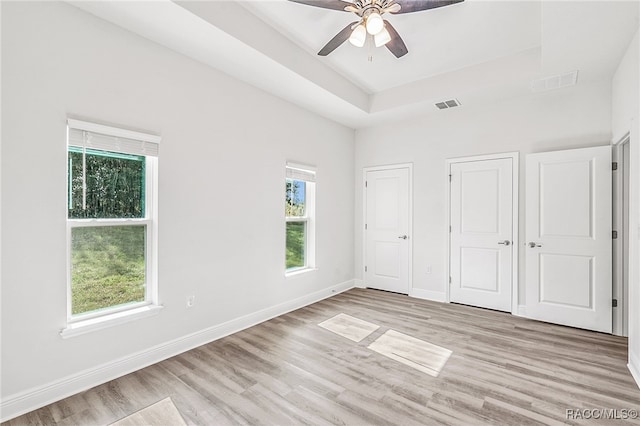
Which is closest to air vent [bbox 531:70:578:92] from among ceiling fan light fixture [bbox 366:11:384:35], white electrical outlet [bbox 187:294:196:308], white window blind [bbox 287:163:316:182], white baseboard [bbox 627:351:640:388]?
ceiling fan light fixture [bbox 366:11:384:35]

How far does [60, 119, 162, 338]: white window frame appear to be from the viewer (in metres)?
2.31

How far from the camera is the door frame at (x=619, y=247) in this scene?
3.32 meters

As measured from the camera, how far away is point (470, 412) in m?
2.06

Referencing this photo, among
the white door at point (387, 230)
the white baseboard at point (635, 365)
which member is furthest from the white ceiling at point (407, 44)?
the white baseboard at point (635, 365)

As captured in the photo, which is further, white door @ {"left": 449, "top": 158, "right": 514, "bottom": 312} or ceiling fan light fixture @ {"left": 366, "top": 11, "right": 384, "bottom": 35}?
white door @ {"left": 449, "top": 158, "right": 514, "bottom": 312}

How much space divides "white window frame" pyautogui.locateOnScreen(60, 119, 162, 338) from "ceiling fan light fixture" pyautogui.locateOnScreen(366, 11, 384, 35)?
203cm

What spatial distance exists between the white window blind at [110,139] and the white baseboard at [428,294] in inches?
161

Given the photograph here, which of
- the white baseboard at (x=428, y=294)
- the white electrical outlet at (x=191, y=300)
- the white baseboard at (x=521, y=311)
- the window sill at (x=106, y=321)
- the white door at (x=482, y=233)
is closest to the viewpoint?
the window sill at (x=106, y=321)

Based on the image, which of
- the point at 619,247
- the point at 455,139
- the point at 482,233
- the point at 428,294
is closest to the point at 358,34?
the point at 455,139

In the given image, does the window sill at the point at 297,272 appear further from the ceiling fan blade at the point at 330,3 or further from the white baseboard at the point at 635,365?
the white baseboard at the point at 635,365

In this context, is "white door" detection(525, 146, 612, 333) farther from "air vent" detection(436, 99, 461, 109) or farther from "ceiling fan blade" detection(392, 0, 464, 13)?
"ceiling fan blade" detection(392, 0, 464, 13)

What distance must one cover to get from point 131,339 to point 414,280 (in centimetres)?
390

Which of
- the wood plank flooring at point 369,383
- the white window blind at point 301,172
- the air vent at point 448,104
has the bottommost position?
the wood plank flooring at point 369,383

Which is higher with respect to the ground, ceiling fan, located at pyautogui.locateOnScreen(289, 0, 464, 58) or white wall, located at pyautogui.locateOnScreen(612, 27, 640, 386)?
ceiling fan, located at pyautogui.locateOnScreen(289, 0, 464, 58)
